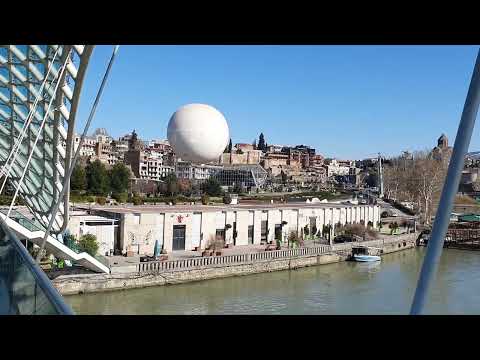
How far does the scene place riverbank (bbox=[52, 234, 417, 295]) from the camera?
357 inches

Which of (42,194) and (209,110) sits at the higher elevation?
(209,110)

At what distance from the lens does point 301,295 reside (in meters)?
10.0

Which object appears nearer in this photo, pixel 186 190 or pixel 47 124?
pixel 47 124

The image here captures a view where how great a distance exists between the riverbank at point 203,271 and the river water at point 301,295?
0.49ft

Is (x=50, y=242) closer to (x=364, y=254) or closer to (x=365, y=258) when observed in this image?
(x=365, y=258)

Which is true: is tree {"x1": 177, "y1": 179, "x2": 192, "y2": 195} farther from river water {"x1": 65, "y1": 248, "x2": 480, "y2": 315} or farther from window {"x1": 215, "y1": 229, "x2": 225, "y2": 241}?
river water {"x1": 65, "y1": 248, "x2": 480, "y2": 315}

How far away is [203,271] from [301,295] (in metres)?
2.33

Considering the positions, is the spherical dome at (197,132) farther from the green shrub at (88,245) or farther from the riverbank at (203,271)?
the green shrub at (88,245)

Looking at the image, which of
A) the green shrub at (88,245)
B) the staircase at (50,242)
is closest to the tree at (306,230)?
the green shrub at (88,245)

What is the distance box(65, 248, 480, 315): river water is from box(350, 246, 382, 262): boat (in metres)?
1.33

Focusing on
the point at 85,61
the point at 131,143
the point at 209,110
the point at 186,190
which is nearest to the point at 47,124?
the point at 85,61
